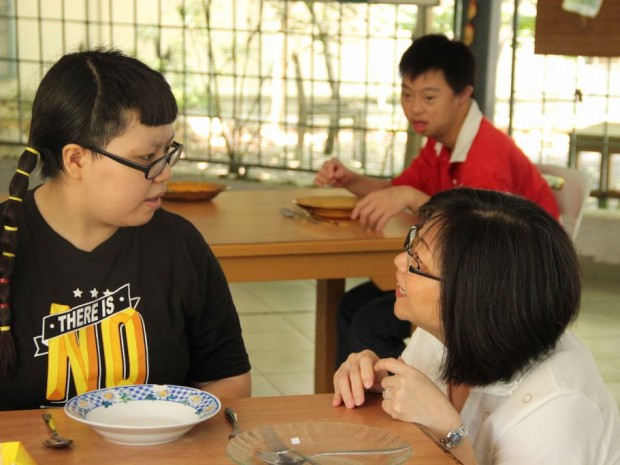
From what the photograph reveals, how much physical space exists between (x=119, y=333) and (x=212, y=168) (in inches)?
183

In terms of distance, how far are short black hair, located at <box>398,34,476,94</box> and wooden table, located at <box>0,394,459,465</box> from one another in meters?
1.88

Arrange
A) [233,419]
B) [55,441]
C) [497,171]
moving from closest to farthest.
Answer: [55,441] → [233,419] → [497,171]

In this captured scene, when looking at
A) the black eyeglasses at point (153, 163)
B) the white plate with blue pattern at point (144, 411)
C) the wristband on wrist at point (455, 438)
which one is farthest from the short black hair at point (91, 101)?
the wristband on wrist at point (455, 438)

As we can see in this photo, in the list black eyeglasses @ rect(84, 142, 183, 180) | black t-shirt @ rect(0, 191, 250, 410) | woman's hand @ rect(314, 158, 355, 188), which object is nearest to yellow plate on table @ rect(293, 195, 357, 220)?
A: woman's hand @ rect(314, 158, 355, 188)

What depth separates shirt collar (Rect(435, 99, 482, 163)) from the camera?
3.29m

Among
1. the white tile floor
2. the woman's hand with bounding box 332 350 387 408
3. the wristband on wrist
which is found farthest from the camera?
the white tile floor

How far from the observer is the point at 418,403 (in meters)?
1.62

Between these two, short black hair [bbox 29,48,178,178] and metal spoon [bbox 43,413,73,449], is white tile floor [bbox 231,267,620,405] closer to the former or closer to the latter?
short black hair [bbox 29,48,178,178]

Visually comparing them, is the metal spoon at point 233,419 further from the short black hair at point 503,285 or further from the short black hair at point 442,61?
the short black hair at point 442,61

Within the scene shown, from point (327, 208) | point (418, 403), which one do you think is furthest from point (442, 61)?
point (418, 403)

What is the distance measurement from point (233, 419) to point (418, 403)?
0.93 feet

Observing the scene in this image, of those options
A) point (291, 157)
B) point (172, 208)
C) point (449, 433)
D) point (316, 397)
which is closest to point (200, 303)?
point (316, 397)

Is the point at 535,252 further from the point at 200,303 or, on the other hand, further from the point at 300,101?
the point at 300,101

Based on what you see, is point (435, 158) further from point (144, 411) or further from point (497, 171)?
point (144, 411)
